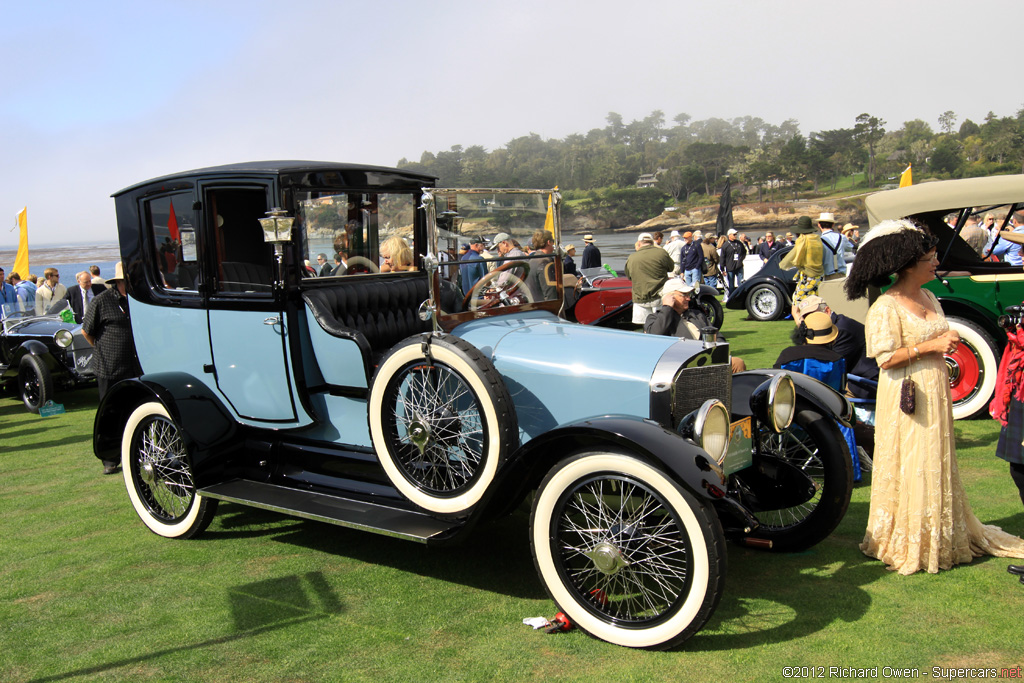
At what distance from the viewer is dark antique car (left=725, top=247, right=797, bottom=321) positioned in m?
14.1

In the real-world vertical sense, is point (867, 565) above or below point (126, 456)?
below

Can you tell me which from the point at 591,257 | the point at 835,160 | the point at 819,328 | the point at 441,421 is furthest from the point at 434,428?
the point at 835,160

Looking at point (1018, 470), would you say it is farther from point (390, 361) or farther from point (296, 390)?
point (296, 390)

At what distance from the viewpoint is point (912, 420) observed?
3.75 metres

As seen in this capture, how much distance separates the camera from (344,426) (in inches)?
179

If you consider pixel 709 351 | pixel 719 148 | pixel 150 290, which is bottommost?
pixel 709 351

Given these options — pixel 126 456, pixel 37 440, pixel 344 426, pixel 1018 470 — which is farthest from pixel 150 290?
pixel 1018 470

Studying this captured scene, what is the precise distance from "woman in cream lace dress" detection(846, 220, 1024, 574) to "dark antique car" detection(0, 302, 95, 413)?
9.43 m

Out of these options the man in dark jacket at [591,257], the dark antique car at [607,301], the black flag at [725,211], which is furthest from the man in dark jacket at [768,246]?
the dark antique car at [607,301]

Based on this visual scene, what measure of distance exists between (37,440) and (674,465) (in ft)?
25.5

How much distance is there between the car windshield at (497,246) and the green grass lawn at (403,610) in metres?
1.48

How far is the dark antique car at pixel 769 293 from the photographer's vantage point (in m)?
14.1

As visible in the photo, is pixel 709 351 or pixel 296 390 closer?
pixel 709 351

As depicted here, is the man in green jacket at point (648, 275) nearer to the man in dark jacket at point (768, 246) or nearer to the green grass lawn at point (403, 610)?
the green grass lawn at point (403, 610)
